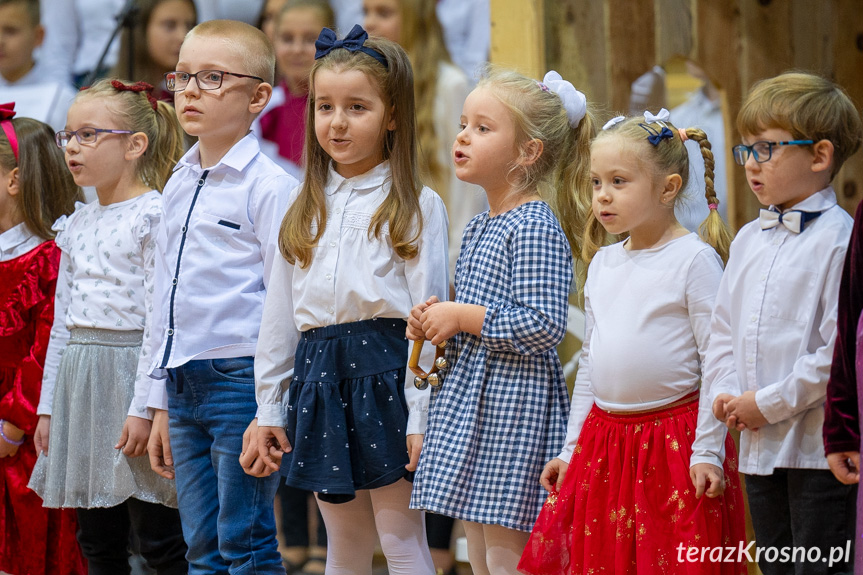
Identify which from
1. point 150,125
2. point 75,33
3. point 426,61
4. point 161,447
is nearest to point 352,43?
point 150,125

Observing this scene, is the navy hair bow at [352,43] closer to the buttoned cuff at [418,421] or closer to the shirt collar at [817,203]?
the buttoned cuff at [418,421]

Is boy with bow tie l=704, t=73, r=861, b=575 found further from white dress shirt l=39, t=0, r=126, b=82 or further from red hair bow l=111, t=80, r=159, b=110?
white dress shirt l=39, t=0, r=126, b=82

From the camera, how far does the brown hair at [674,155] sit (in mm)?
2303

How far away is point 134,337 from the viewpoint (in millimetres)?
3008

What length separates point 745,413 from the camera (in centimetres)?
209

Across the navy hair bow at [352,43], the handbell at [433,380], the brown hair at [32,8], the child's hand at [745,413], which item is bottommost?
the child's hand at [745,413]

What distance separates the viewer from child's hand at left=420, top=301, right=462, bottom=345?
7.48 ft

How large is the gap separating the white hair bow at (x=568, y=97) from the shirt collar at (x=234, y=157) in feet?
2.62

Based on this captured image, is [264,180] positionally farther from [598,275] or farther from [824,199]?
[824,199]

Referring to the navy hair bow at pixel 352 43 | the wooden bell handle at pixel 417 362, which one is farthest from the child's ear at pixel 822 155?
the navy hair bow at pixel 352 43

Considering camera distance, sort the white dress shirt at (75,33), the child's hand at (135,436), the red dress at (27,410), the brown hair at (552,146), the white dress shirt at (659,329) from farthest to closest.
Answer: the white dress shirt at (75,33) → the red dress at (27,410) → the child's hand at (135,436) → the brown hair at (552,146) → the white dress shirt at (659,329)

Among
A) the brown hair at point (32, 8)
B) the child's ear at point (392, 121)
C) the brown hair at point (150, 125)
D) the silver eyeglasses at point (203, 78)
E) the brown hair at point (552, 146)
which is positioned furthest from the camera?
the brown hair at point (32, 8)

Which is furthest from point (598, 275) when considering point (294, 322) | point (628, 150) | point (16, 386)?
point (16, 386)

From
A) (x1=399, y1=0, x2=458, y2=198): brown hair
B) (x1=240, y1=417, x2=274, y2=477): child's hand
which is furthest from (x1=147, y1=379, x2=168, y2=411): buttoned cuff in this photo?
(x1=399, y1=0, x2=458, y2=198): brown hair
